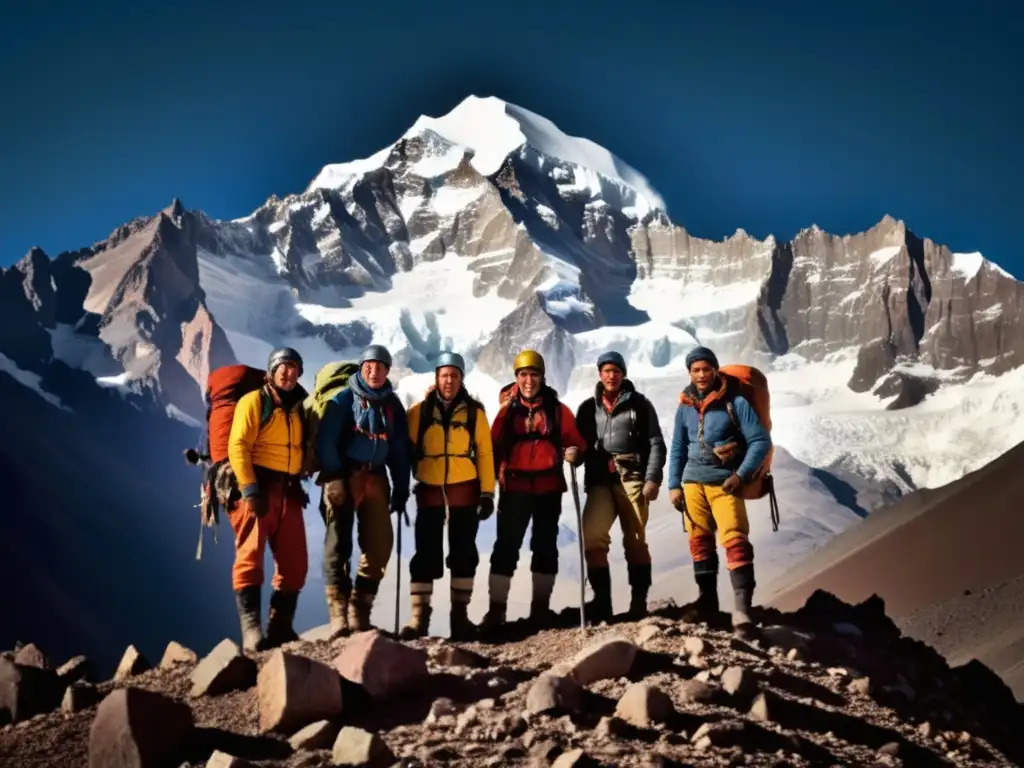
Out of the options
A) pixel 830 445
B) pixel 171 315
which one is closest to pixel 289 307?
pixel 171 315

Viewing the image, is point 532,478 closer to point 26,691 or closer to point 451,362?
point 451,362

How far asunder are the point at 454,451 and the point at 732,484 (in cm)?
222

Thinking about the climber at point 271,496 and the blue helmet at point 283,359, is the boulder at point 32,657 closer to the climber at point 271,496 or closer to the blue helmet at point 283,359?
the climber at point 271,496

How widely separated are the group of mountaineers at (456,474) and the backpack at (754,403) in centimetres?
2

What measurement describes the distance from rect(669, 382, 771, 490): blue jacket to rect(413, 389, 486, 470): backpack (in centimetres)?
161

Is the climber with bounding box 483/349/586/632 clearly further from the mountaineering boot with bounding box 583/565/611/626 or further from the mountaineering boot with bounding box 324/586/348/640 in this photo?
the mountaineering boot with bounding box 324/586/348/640

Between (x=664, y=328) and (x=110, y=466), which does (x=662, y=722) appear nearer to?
(x=110, y=466)

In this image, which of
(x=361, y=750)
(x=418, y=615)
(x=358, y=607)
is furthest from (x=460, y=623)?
(x=361, y=750)

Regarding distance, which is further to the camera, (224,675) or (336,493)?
(336,493)

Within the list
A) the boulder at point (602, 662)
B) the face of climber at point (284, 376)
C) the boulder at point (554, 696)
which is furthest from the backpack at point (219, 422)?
the boulder at point (554, 696)

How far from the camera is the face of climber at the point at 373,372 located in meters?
7.69

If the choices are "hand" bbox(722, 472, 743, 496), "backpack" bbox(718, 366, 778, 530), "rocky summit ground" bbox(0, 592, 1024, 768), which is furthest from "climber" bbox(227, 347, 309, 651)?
"backpack" bbox(718, 366, 778, 530)

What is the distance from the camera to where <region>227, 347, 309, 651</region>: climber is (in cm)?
734

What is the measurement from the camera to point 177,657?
743 cm
